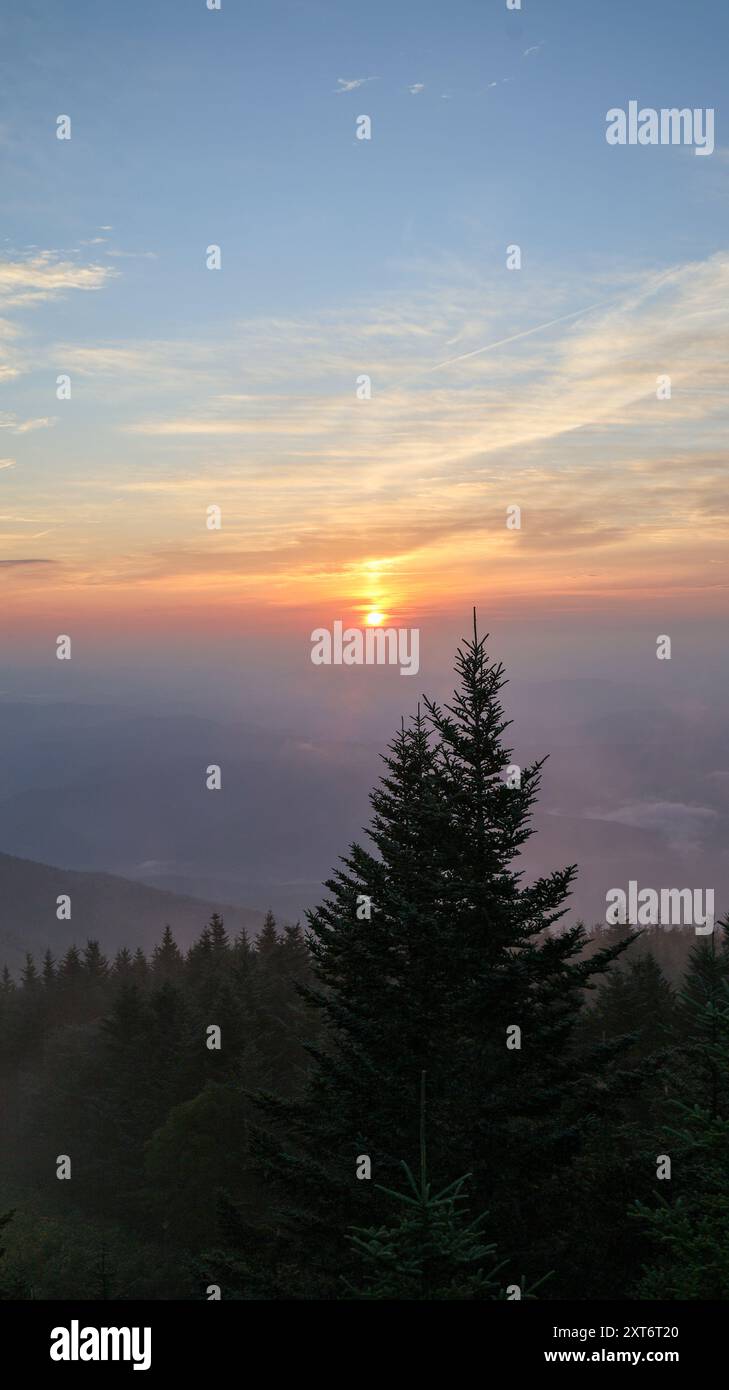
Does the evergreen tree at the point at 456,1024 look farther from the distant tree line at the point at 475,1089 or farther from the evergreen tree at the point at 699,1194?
the evergreen tree at the point at 699,1194

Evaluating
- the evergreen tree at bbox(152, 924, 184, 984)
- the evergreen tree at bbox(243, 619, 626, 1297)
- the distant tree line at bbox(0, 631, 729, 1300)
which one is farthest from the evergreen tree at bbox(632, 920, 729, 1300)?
the evergreen tree at bbox(152, 924, 184, 984)

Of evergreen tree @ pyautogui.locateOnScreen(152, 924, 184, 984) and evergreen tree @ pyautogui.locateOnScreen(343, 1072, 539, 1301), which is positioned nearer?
evergreen tree @ pyautogui.locateOnScreen(343, 1072, 539, 1301)

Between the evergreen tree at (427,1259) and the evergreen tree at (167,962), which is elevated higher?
the evergreen tree at (427,1259)

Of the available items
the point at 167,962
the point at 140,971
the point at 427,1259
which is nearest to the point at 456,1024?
the point at 427,1259

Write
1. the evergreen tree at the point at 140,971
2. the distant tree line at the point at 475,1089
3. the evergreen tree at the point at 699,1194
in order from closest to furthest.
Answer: the evergreen tree at the point at 699,1194 → the distant tree line at the point at 475,1089 → the evergreen tree at the point at 140,971

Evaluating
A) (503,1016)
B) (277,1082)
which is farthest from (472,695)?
(277,1082)
